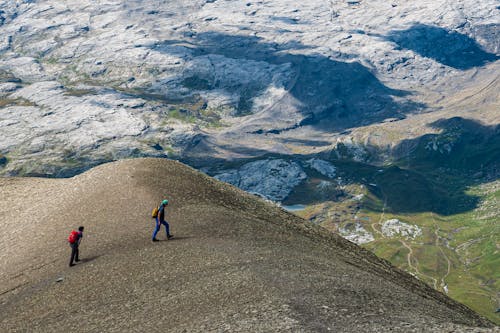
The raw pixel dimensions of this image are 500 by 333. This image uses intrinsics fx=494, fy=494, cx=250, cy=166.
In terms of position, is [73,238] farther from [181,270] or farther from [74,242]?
[181,270]

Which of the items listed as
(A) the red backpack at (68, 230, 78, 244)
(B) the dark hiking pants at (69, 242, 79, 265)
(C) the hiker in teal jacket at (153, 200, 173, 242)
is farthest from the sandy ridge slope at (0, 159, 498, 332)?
(A) the red backpack at (68, 230, 78, 244)

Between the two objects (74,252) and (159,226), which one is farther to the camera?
(159,226)

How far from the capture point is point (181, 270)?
5138 cm

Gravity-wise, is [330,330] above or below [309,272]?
above

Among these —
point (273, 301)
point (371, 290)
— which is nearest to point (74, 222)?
point (273, 301)

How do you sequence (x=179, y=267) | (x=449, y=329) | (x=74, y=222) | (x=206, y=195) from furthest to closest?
(x=206, y=195) < (x=74, y=222) < (x=179, y=267) < (x=449, y=329)

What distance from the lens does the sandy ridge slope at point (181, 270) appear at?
42.2m

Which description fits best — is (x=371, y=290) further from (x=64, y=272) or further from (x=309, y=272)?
(x=64, y=272)

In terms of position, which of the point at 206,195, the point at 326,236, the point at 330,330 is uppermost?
the point at 330,330

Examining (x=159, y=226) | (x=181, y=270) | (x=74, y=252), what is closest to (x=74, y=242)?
(x=74, y=252)

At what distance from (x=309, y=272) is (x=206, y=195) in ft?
93.5

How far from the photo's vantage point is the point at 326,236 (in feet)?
280

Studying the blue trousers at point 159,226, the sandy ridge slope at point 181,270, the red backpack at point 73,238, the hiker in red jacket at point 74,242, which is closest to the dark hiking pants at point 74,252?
the hiker in red jacket at point 74,242

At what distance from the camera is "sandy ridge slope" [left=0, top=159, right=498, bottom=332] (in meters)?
42.2
